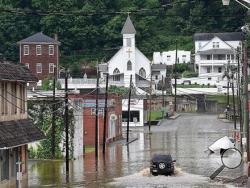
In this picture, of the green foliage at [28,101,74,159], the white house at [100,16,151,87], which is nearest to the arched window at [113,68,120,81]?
the white house at [100,16,151,87]

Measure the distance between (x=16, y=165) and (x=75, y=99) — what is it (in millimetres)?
23003

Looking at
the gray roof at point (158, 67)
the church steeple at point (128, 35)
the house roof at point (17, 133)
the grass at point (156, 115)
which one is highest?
the church steeple at point (128, 35)

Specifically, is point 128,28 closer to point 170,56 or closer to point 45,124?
point 170,56

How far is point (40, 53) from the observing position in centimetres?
12875

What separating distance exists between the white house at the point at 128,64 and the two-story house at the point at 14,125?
9129 centimetres

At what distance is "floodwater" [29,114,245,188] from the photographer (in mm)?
44844

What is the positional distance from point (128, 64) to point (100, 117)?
186 feet

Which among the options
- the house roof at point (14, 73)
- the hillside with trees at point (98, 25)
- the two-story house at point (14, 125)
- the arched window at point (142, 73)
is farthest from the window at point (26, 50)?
the house roof at point (14, 73)

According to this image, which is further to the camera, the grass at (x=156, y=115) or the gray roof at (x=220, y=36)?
the gray roof at (x=220, y=36)

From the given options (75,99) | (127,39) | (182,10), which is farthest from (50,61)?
(75,99)

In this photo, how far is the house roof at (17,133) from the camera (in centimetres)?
3725

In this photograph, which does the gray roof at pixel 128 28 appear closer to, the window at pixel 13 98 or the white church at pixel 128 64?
the white church at pixel 128 64

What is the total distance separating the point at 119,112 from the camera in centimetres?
9269

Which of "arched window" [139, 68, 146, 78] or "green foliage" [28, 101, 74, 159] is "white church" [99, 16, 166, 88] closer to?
"arched window" [139, 68, 146, 78]
